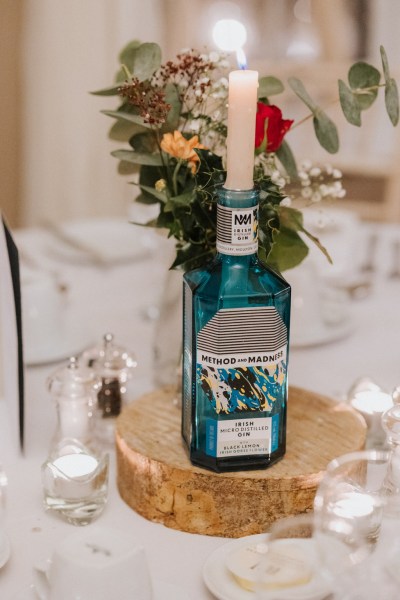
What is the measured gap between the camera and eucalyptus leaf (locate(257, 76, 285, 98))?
3.21 ft

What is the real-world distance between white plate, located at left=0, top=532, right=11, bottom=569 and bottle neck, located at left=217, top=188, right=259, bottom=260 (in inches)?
13.7

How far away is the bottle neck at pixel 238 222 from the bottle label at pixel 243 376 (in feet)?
0.20

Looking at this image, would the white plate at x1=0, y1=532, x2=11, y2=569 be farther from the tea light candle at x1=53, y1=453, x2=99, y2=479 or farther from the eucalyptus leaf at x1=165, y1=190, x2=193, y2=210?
the eucalyptus leaf at x1=165, y1=190, x2=193, y2=210

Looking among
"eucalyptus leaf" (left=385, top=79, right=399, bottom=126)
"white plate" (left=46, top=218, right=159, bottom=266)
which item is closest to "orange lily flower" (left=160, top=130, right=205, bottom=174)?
"eucalyptus leaf" (left=385, top=79, right=399, bottom=126)

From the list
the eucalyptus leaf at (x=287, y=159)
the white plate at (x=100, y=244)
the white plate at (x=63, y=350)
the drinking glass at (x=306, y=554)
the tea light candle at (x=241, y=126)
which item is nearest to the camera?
the drinking glass at (x=306, y=554)

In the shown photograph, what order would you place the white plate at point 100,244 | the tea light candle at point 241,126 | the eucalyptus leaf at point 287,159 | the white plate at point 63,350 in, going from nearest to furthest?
the tea light candle at point 241,126 < the eucalyptus leaf at point 287,159 < the white plate at point 63,350 < the white plate at point 100,244

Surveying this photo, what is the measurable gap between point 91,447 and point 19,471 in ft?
0.29

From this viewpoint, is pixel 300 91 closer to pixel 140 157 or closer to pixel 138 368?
pixel 140 157

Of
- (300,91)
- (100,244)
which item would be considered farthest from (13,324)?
(100,244)

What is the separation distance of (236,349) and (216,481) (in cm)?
14

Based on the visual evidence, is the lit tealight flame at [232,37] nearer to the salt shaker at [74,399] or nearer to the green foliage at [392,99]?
the green foliage at [392,99]

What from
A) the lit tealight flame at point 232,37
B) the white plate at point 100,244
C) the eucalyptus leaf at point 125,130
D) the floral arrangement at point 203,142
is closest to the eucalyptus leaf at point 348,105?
the floral arrangement at point 203,142

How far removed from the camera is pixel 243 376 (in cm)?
84

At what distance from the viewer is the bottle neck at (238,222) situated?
801 millimetres
